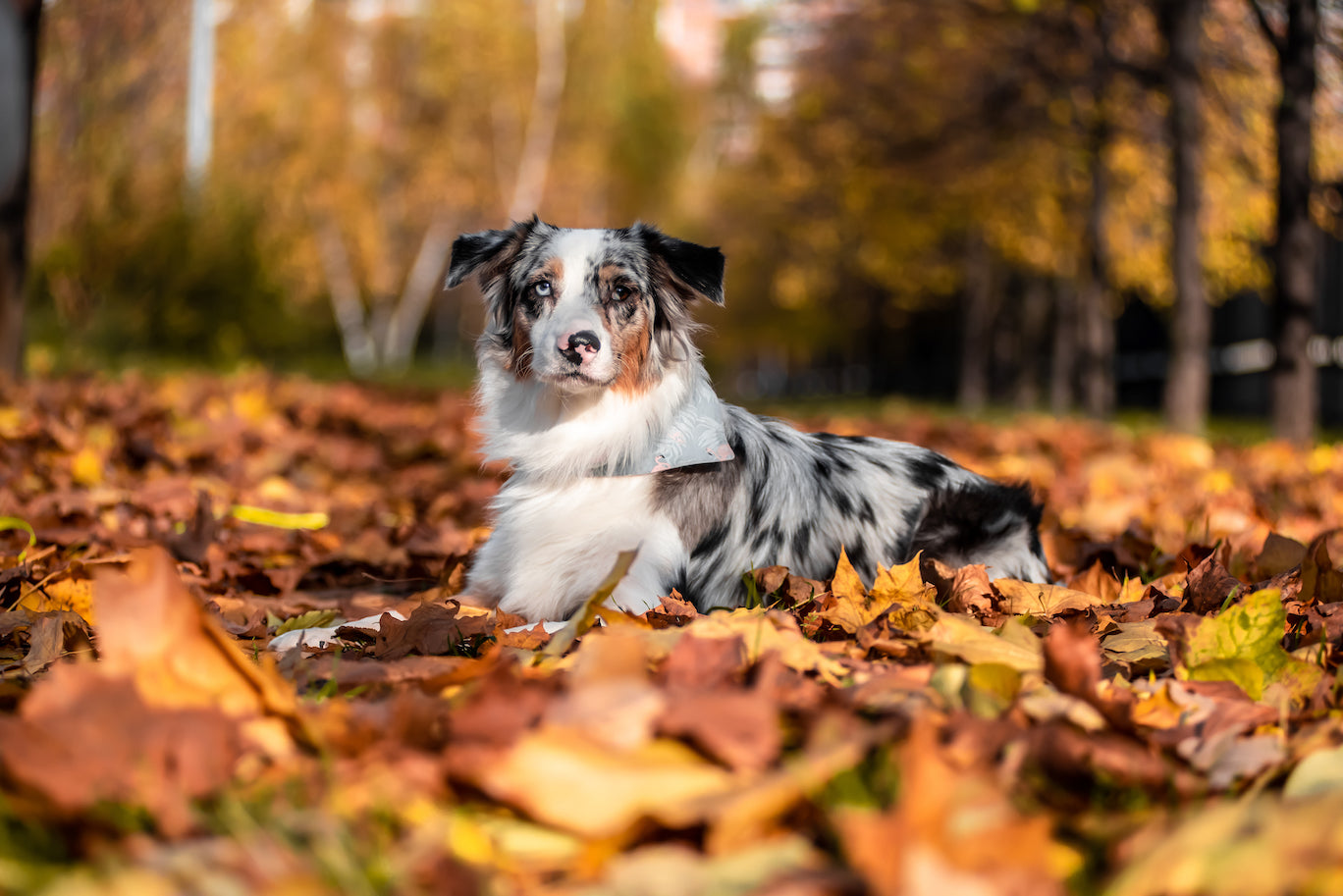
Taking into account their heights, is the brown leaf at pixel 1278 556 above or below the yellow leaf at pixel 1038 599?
above

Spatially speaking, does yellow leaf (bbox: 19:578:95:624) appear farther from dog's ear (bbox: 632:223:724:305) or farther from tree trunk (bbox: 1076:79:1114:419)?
tree trunk (bbox: 1076:79:1114:419)

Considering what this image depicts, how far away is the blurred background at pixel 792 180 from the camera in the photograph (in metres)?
13.3

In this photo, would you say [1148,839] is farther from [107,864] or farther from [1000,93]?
[1000,93]

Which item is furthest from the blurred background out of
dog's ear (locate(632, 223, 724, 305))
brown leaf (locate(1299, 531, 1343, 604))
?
brown leaf (locate(1299, 531, 1343, 604))

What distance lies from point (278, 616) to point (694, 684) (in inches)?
83.1

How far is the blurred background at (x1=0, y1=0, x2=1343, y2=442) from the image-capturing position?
1333cm

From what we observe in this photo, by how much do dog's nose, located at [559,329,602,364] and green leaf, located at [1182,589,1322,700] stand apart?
6.52 feet

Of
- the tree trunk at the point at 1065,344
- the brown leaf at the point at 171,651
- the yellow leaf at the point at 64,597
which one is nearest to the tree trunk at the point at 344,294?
the tree trunk at the point at 1065,344

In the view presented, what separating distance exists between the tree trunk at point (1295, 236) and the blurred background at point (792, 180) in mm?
33

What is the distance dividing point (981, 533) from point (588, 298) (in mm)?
1680

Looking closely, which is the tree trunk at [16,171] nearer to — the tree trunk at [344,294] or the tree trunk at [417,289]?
the tree trunk at [344,294]

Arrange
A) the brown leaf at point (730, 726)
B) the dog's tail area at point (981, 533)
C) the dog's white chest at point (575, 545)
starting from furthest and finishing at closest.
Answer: the dog's tail area at point (981, 533) < the dog's white chest at point (575, 545) < the brown leaf at point (730, 726)

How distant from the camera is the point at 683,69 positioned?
59.4 meters

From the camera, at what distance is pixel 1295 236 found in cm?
1098
